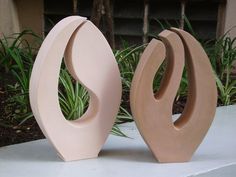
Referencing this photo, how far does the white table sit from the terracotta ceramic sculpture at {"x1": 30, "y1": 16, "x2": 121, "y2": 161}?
0.27 ft

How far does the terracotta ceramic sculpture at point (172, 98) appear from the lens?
1823mm

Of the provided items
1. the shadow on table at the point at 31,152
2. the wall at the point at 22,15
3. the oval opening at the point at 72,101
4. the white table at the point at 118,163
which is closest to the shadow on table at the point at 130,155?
the white table at the point at 118,163

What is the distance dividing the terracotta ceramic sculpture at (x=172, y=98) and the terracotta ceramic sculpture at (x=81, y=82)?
0.16 m

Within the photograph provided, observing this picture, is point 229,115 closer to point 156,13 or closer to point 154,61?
point 154,61

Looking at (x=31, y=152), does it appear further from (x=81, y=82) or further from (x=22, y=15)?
(x=22, y=15)

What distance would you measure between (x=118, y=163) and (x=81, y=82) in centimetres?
35

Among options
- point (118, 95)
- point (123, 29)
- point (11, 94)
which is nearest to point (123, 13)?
point (123, 29)

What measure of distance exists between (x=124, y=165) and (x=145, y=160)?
0.33ft

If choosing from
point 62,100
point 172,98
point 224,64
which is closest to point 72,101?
point 62,100

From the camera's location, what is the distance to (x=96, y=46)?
6.27ft

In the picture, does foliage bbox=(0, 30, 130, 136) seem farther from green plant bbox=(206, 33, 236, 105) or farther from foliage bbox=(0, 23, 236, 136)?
green plant bbox=(206, 33, 236, 105)

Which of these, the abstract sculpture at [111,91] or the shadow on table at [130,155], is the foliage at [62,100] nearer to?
the shadow on table at [130,155]

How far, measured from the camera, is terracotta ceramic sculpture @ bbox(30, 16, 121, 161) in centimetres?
181

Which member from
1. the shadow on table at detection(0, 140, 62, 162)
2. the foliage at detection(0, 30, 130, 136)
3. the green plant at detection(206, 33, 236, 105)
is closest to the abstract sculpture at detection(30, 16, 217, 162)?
the shadow on table at detection(0, 140, 62, 162)
